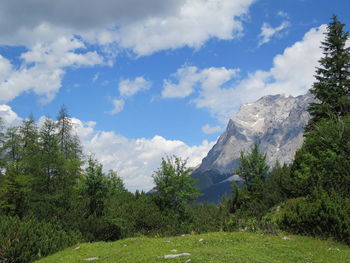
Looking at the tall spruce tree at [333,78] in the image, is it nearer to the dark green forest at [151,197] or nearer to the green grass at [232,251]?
the dark green forest at [151,197]

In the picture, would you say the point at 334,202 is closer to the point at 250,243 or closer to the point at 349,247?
the point at 349,247

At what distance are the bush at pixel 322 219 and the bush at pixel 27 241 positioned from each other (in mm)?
14426

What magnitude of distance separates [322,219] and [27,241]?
56.0ft

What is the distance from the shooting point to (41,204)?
87.7 ft

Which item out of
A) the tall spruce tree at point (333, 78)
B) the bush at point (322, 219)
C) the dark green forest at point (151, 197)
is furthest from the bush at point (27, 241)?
the tall spruce tree at point (333, 78)

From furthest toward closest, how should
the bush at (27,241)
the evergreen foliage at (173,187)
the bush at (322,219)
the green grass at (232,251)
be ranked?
the evergreen foliage at (173,187)
the bush at (27,241)
the bush at (322,219)
the green grass at (232,251)

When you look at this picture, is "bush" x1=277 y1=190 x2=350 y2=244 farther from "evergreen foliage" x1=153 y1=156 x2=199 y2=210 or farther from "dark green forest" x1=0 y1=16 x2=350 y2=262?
"evergreen foliage" x1=153 y1=156 x2=199 y2=210

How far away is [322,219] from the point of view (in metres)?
17.2

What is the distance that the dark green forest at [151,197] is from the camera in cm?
1797

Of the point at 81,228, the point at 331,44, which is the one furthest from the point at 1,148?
the point at 331,44

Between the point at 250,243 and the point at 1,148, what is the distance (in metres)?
40.3

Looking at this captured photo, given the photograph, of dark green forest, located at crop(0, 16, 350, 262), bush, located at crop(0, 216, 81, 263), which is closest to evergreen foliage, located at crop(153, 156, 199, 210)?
dark green forest, located at crop(0, 16, 350, 262)

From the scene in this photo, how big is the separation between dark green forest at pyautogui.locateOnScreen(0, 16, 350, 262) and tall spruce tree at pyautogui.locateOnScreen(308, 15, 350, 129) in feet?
0.40

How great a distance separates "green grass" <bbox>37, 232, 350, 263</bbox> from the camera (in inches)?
476
